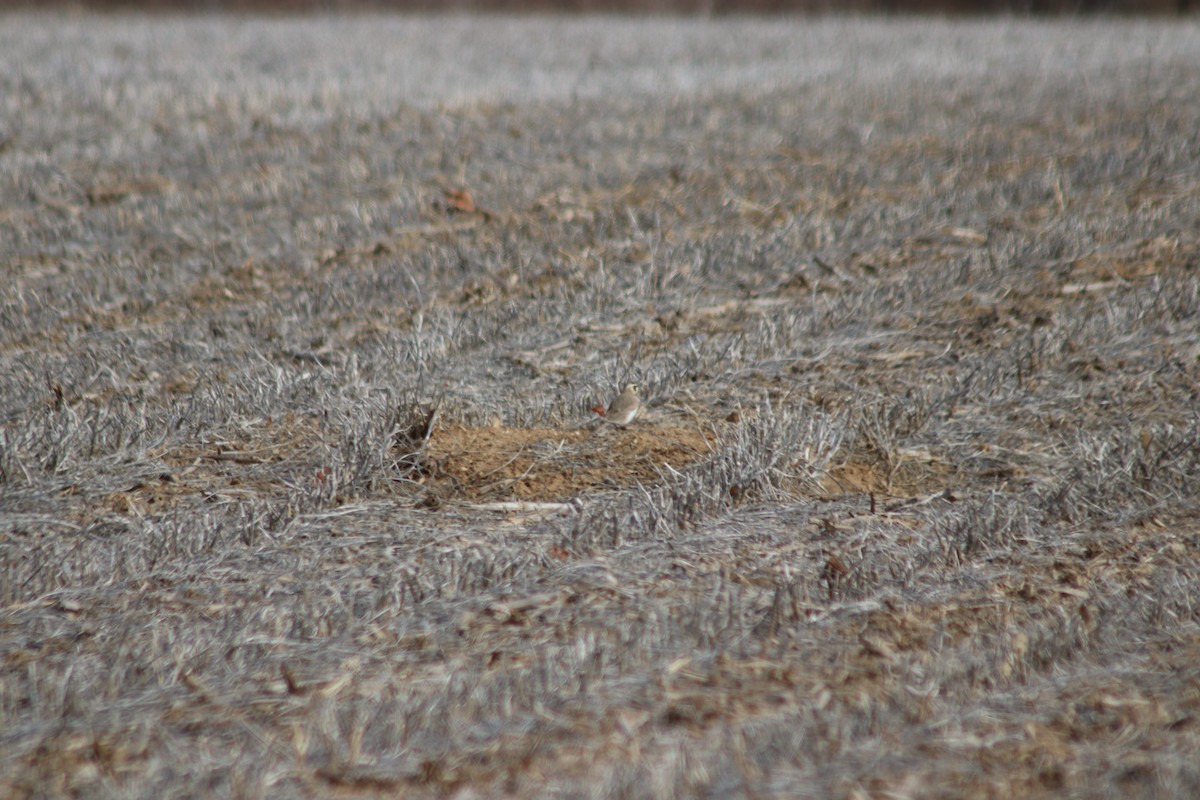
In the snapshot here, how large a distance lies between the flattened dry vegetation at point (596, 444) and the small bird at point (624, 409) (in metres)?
0.07

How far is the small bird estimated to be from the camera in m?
4.21

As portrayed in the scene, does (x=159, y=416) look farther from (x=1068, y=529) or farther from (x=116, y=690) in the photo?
(x=1068, y=529)

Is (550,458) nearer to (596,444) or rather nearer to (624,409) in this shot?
(596,444)

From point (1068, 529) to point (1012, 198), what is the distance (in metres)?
3.40

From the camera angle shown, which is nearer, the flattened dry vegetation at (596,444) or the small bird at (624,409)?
the flattened dry vegetation at (596,444)

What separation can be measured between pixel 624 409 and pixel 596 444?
0.24m

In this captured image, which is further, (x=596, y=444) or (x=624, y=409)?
(x=624, y=409)

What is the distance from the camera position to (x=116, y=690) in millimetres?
2652

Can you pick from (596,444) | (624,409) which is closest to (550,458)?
(596,444)

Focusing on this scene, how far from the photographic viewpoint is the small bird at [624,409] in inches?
166

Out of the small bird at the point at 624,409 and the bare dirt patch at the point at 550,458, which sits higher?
the small bird at the point at 624,409

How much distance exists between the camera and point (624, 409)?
421cm

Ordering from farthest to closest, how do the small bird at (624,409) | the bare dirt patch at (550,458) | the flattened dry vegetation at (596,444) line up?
the small bird at (624,409)
the bare dirt patch at (550,458)
the flattened dry vegetation at (596,444)

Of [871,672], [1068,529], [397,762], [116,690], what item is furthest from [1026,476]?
[116,690]
